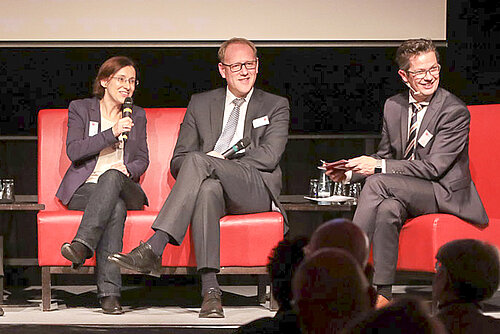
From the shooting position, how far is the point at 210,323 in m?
Result: 2.76

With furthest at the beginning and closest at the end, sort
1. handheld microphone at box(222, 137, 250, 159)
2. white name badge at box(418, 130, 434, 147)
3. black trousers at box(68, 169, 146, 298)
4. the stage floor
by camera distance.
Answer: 1. handheld microphone at box(222, 137, 250, 159)
2. white name badge at box(418, 130, 434, 147)
3. black trousers at box(68, 169, 146, 298)
4. the stage floor

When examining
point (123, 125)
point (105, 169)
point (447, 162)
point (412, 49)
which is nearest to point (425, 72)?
point (412, 49)

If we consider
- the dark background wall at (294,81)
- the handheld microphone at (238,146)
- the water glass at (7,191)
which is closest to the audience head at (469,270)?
the handheld microphone at (238,146)

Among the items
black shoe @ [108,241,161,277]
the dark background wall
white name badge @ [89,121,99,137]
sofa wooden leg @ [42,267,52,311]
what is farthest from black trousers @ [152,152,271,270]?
the dark background wall

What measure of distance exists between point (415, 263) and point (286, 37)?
1868 mm

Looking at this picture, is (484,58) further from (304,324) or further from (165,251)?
(304,324)

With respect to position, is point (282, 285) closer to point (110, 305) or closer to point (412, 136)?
point (110, 305)

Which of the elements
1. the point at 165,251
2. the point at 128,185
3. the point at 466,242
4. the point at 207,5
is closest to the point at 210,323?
the point at 165,251

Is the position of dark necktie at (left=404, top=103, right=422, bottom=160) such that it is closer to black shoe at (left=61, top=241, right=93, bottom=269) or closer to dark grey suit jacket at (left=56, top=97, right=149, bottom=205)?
dark grey suit jacket at (left=56, top=97, right=149, bottom=205)

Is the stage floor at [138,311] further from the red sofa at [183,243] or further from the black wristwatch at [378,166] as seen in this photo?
the black wristwatch at [378,166]

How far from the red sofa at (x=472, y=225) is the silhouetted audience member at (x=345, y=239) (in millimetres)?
2065

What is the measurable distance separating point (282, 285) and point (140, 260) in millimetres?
2021

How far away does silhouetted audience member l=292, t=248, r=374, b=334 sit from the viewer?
2.36 ft

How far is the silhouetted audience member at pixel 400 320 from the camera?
2.08ft
